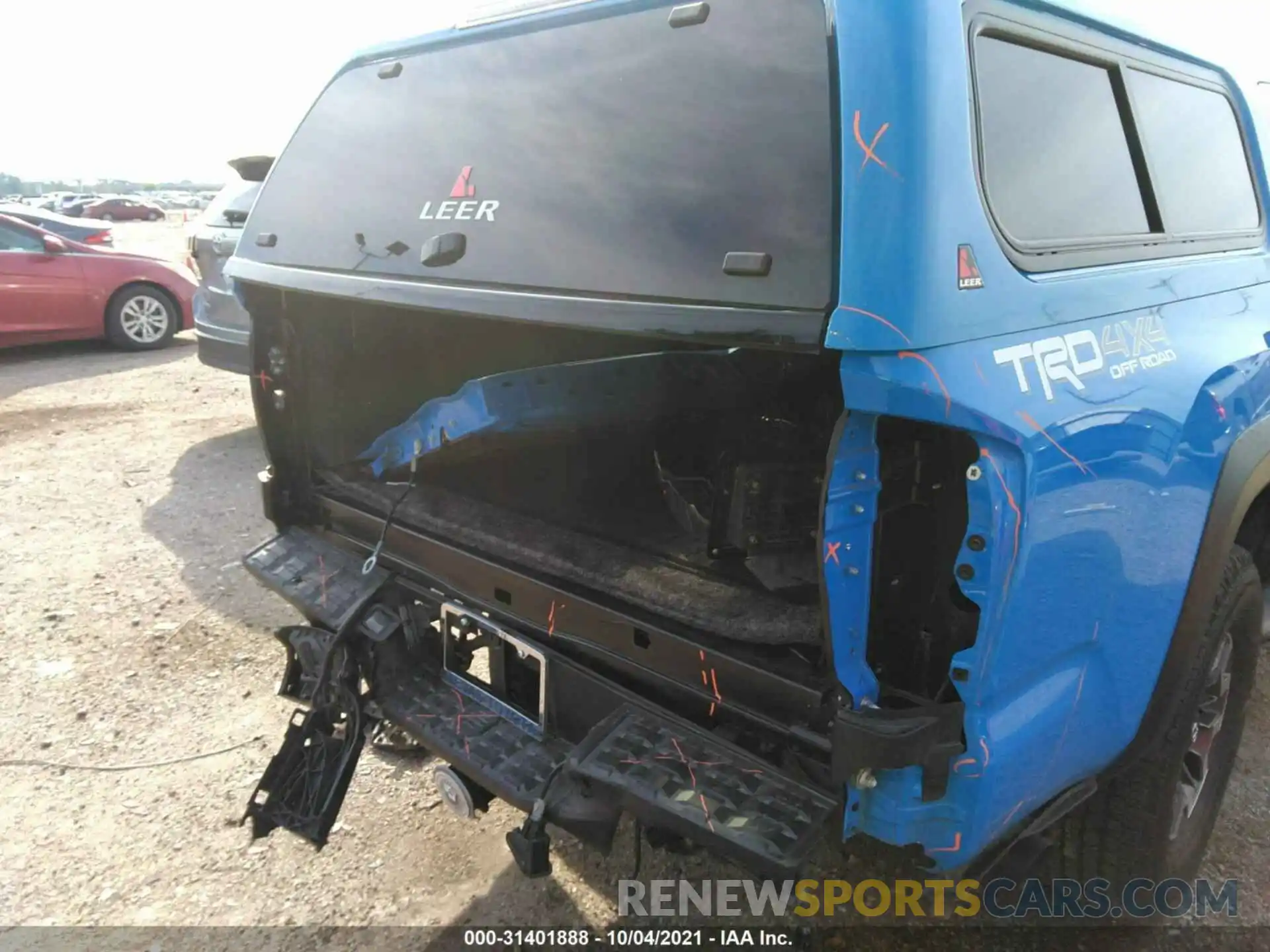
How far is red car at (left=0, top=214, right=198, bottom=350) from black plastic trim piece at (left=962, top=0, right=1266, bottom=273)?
30.4 feet

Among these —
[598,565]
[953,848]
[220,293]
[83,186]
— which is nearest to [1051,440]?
[953,848]

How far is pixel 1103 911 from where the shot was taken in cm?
262

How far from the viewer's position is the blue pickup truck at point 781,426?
5.57 ft

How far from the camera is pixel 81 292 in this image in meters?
10.1

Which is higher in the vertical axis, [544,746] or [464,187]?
[464,187]

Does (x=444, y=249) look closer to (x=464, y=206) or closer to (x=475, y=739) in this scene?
(x=464, y=206)

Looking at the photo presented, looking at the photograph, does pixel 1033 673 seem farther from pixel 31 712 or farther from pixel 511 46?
pixel 31 712

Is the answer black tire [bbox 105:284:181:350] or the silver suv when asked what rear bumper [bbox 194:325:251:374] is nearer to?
the silver suv

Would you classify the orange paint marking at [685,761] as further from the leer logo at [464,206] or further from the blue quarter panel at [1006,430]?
the leer logo at [464,206]

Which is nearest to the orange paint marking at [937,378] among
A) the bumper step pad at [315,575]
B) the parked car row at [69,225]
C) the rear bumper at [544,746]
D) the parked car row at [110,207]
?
the rear bumper at [544,746]

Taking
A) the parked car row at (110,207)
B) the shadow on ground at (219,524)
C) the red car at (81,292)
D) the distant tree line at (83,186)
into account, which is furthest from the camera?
the distant tree line at (83,186)

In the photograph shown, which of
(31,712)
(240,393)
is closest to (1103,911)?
(31,712)

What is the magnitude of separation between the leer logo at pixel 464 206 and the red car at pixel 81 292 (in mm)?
8474

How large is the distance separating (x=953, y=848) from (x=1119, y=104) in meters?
1.81
